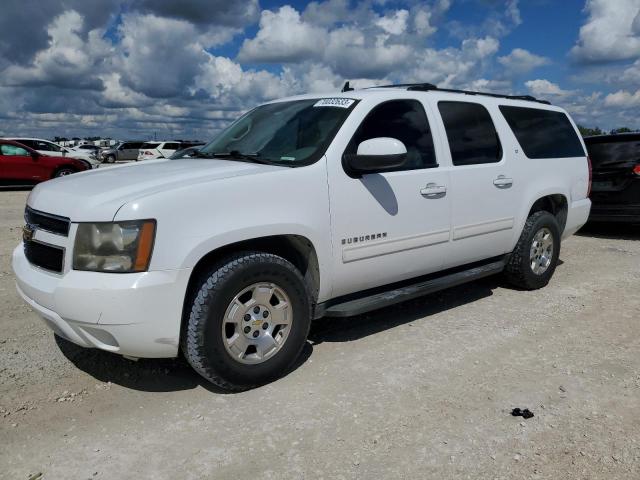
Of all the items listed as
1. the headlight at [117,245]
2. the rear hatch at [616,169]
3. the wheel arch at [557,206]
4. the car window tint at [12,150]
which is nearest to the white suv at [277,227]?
the headlight at [117,245]

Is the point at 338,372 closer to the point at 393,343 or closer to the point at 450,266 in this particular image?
the point at 393,343

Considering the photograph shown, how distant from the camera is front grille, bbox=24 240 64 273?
9.66 feet

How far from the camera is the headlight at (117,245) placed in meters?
2.77

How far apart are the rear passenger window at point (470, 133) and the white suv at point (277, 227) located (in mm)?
17

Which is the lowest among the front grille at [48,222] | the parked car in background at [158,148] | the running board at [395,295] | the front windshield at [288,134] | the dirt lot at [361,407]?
the dirt lot at [361,407]

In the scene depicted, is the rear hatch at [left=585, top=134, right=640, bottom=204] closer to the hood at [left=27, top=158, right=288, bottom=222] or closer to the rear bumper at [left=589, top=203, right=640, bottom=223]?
the rear bumper at [left=589, top=203, right=640, bottom=223]

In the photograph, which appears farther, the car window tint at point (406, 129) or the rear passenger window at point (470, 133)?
the rear passenger window at point (470, 133)

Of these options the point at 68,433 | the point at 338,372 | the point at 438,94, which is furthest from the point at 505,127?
the point at 68,433

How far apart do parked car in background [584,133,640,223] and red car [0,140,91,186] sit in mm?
14203

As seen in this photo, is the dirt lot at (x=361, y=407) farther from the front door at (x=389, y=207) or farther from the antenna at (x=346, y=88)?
the antenna at (x=346, y=88)

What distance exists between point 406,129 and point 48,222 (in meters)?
2.56

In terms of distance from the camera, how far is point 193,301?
9.83ft

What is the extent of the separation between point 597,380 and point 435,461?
150 centimetres

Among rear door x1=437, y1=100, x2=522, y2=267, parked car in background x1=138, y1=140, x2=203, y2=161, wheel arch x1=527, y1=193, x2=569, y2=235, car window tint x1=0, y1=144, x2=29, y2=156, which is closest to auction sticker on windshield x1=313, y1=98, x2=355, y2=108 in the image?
rear door x1=437, y1=100, x2=522, y2=267
